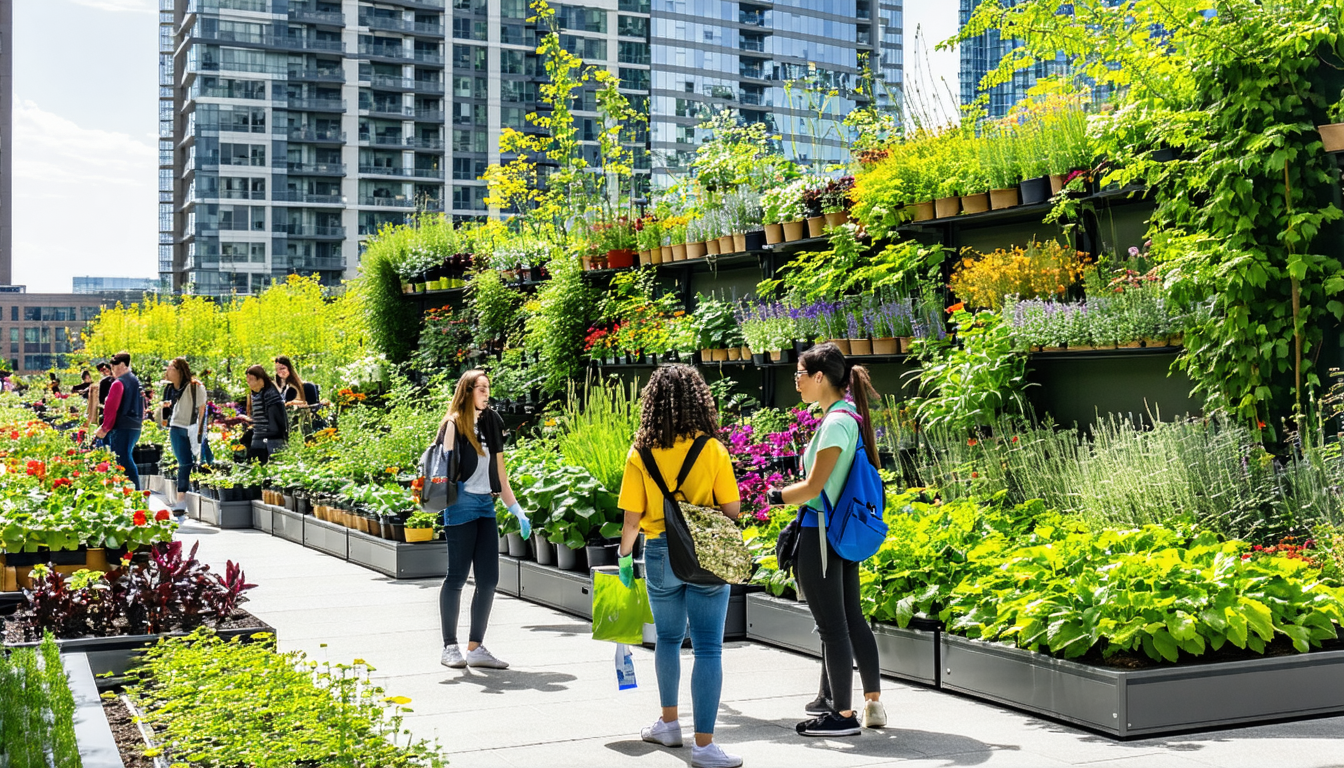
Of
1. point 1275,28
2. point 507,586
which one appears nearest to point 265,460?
point 507,586

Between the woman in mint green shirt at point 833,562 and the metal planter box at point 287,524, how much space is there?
8.41 metres

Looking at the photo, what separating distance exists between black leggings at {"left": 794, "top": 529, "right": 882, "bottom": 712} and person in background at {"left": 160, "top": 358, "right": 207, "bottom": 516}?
1034cm

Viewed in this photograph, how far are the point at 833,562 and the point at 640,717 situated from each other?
119 centimetres

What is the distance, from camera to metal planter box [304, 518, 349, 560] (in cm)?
1112

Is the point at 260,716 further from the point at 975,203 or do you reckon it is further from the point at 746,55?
the point at 746,55

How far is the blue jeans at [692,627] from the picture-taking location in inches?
182

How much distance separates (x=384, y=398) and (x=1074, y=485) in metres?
12.4

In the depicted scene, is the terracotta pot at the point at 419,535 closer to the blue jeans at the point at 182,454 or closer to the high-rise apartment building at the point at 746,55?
the blue jeans at the point at 182,454

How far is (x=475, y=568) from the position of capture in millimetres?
6762

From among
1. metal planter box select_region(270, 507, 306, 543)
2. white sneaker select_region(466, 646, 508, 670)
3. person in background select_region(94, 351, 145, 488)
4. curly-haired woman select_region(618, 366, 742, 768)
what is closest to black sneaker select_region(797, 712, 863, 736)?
curly-haired woman select_region(618, 366, 742, 768)

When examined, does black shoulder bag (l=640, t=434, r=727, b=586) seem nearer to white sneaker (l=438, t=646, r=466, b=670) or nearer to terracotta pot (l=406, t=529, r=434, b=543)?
white sneaker (l=438, t=646, r=466, b=670)

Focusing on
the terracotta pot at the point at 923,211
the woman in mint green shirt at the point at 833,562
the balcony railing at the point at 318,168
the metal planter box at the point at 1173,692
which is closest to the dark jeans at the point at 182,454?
the terracotta pot at the point at 923,211

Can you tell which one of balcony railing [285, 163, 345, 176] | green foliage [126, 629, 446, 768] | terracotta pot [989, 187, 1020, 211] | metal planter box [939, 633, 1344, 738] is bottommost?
metal planter box [939, 633, 1344, 738]

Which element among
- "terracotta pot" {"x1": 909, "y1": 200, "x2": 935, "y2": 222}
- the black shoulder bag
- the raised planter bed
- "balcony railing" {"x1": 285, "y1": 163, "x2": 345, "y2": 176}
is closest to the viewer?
the black shoulder bag
